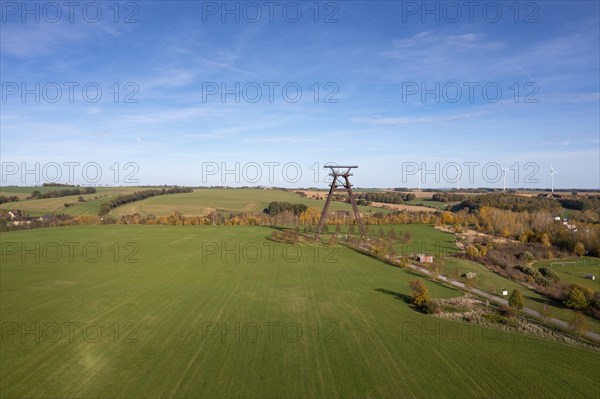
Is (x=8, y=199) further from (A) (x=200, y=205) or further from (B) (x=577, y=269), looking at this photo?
(B) (x=577, y=269)

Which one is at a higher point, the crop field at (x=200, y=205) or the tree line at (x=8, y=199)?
the tree line at (x=8, y=199)

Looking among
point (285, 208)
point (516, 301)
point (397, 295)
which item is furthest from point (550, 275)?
point (285, 208)

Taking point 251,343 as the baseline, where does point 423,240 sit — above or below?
below

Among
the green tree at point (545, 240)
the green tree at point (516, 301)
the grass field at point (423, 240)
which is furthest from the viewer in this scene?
the green tree at point (545, 240)

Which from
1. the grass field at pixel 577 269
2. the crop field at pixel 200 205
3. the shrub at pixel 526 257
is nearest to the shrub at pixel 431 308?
the grass field at pixel 577 269

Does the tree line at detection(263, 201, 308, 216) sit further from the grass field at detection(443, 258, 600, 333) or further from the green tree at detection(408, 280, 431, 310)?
the green tree at detection(408, 280, 431, 310)

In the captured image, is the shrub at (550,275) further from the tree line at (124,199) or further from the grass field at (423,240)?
the tree line at (124,199)

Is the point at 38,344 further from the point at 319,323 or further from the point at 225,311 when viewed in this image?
the point at 319,323
